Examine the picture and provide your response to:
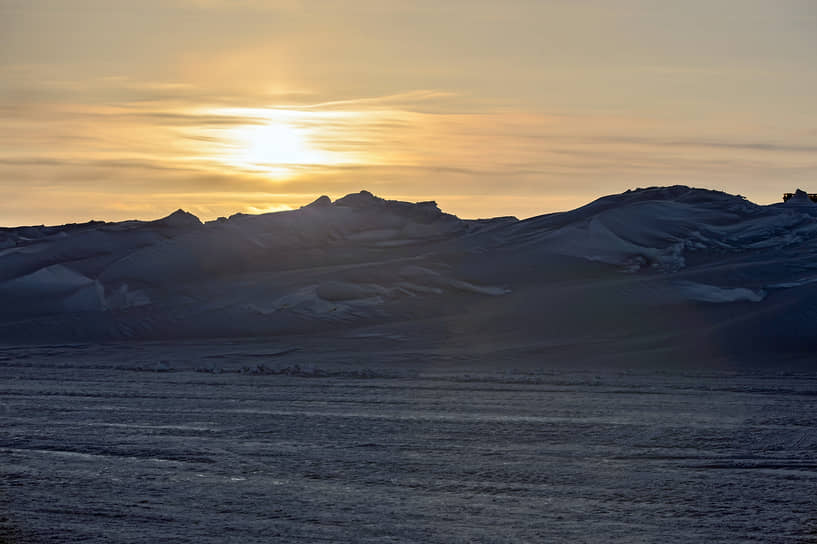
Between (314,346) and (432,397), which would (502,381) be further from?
(314,346)

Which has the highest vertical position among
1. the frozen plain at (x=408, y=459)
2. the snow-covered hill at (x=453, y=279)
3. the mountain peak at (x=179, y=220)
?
the mountain peak at (x=179, y=220)

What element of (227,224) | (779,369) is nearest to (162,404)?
(779,369)

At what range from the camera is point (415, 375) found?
18.4 metres

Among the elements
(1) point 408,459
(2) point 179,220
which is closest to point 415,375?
(1) point 408,459

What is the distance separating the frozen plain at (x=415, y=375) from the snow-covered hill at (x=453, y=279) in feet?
0.29

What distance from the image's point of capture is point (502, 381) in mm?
17484

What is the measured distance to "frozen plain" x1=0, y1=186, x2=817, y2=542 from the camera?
8.23m

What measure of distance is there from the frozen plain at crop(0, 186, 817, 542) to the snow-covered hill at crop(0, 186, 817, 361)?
0.09 meters

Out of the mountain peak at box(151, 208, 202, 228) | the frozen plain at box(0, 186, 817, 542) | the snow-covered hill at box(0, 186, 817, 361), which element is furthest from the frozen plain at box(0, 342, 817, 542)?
the mountain peak at box(151, 208, 202, 228)

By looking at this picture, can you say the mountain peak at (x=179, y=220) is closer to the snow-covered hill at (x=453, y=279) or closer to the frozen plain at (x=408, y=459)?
the snow-covered hill at (x=453, y=279)

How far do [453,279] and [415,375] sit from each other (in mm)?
10222

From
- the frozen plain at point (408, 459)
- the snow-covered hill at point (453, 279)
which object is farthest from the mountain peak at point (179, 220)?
the frozen plain at point (408, 459)

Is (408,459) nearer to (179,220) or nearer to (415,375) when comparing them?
(415,375)

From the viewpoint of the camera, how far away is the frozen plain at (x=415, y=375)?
823cm
